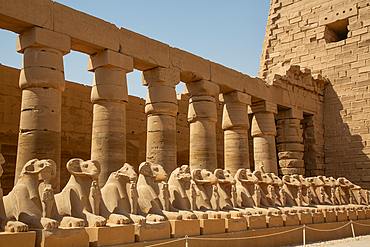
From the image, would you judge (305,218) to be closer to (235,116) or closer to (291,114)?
(235,116)

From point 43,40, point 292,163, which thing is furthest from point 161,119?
point 292,163

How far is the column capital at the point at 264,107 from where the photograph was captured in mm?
14906

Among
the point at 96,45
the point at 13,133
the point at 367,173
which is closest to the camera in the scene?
the point at 96,45

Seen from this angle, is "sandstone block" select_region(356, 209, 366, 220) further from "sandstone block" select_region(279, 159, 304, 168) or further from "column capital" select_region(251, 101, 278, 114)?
"column capital" select_region(251, 101, 278, 114)

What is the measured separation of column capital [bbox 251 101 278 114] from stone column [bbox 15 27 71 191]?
8247 mm

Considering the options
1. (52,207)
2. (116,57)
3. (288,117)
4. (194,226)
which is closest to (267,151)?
(288,117)

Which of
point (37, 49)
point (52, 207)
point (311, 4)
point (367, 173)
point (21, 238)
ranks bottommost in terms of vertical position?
point (21, 238)

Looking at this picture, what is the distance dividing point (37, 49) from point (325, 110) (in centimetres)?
1307

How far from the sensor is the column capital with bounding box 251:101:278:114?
1491cm

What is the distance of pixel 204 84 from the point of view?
12289 millimetres

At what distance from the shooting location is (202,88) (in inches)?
484

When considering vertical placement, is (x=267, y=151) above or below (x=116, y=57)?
below

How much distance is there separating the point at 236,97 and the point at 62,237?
30.9ft

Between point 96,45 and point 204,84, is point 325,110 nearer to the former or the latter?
point 204,84
